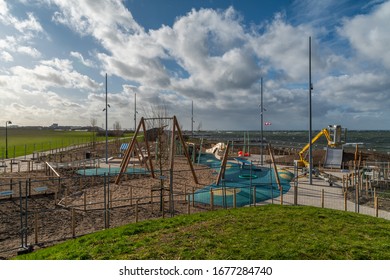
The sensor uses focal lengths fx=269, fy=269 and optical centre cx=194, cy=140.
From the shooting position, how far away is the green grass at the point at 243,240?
6.40 m

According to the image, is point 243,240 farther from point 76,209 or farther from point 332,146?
point 332,146

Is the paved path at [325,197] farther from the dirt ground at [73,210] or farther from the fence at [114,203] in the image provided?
the dirt ground at [73,210]

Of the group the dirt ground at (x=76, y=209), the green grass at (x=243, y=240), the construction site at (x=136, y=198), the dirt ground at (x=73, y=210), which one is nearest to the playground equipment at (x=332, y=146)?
the construction site at (x=136, y=198)

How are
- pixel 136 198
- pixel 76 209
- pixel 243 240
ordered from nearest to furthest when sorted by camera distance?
pixel 243 240, pixel 136 198, pixel 76 209

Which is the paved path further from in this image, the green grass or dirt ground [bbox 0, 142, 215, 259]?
dirt ground [bbox 0, 142, 215, 259]

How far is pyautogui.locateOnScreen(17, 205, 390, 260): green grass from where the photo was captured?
640cm

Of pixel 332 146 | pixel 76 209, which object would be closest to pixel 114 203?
pixel 76 209

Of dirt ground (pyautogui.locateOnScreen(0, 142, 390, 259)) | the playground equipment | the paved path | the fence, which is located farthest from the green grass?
the playground equipment

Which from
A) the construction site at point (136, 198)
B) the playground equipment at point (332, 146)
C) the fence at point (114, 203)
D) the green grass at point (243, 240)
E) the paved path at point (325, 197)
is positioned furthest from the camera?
the playground equipment at point (332, 146)

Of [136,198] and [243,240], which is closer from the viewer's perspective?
[243,240]

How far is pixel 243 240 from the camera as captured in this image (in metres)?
7.22

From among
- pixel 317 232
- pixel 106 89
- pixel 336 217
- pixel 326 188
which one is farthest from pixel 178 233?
pixel 106 89

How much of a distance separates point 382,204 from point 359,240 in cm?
890

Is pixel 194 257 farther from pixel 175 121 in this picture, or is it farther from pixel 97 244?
pixel 175 121
